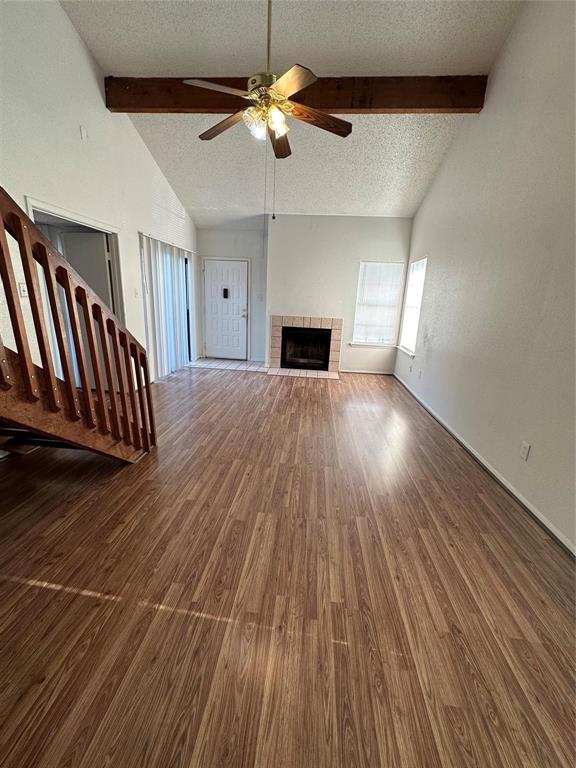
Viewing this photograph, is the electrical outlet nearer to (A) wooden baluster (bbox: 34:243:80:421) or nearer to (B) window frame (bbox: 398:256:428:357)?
(B) window frame (bbox: 398:256:428:357)

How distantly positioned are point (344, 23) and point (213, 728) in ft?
15.7

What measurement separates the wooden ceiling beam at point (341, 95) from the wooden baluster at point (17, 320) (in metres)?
3.04

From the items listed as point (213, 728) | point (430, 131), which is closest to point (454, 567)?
point (213, 728)

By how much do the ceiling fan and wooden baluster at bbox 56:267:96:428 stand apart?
146 cm

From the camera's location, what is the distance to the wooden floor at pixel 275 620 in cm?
103

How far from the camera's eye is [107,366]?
2.35m

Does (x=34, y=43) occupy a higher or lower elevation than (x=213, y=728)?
higher

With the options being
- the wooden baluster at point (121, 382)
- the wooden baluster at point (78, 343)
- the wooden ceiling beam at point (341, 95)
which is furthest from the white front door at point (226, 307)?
the wooden baluster at point (78, 343)

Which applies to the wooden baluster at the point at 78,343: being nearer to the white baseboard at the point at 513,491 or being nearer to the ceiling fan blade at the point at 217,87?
the ceiling fan blade at the point at 217,87

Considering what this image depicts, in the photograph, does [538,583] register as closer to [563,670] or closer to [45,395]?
[563,670]

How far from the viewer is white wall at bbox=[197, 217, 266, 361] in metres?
6.33

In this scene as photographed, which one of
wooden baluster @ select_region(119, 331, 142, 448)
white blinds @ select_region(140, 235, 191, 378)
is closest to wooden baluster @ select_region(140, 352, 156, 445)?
wooden baluster @ select_region(119, 331, 142, 448)

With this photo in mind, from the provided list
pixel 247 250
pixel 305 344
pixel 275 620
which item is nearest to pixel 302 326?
pixel 305 344

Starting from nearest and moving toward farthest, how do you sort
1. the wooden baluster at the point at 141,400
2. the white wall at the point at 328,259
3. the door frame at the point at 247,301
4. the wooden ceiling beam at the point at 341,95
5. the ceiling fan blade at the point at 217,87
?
the ceiling fan blade at the point at 217,87
the wooden baluster at the point at 141,400
the wooden ceiling beam at the point at 341,95
the white wall at the point at 328,259
the door frame at the point at 247,301
